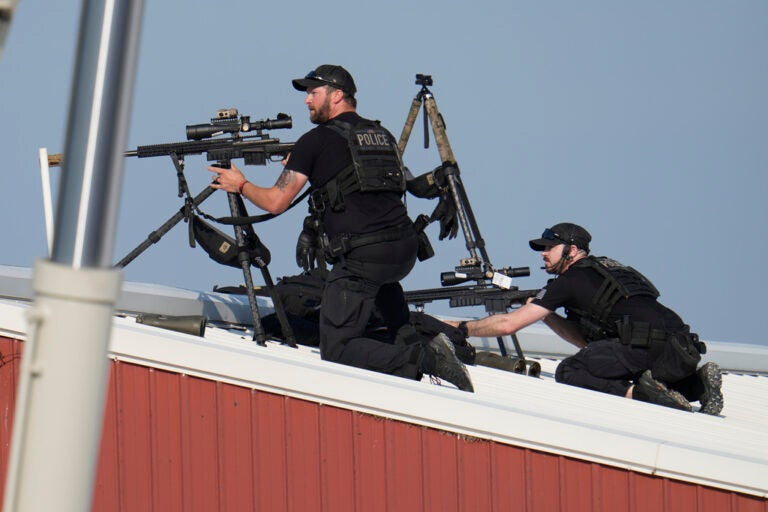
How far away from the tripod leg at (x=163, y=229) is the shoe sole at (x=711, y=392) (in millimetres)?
3732

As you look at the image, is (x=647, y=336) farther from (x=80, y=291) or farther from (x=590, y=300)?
(x=80, y=291)

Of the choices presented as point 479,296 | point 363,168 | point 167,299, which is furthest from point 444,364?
point 167,299

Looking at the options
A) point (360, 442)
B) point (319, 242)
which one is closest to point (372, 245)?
point (319, 242)

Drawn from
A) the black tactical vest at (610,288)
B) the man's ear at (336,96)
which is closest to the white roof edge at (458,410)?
the black tactical vest at (610,288)

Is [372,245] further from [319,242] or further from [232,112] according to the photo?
[232,112]

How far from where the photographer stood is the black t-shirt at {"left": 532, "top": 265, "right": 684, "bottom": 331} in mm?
9234

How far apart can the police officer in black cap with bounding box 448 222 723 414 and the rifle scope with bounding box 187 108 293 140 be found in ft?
6.76

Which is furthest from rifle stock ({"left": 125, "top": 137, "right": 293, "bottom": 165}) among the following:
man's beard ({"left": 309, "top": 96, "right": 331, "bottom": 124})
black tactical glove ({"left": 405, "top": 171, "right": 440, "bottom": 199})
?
black tactical glove ({"left": 405, "top": 171, "right": 440, "bottom": 199})

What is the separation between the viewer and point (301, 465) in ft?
23.9

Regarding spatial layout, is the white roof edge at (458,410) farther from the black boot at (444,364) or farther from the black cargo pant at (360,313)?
the black cargo pant at (360,313)

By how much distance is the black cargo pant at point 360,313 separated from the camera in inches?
318

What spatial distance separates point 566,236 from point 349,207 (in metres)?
2.13

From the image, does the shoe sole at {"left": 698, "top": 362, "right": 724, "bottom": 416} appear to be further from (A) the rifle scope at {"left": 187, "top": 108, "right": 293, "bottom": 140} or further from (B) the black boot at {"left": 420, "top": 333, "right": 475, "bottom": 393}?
(A) the rifle scope at {"left": 187, "top": 108, "right": 293, "bottom": 140}

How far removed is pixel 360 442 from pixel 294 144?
2398mm
